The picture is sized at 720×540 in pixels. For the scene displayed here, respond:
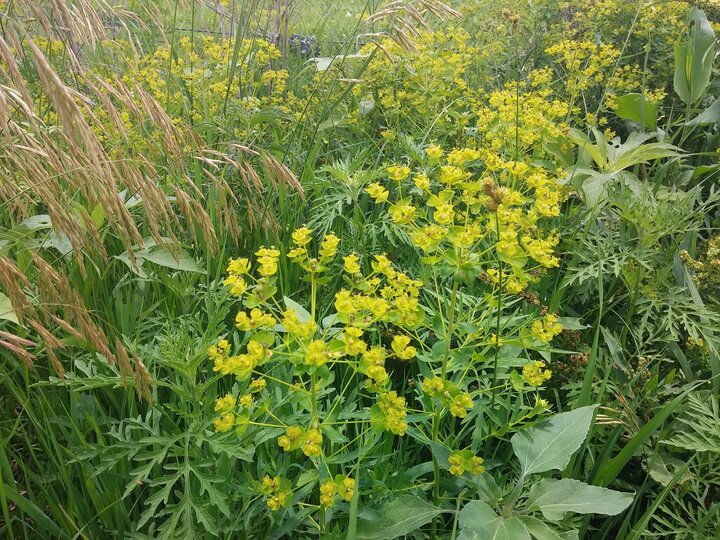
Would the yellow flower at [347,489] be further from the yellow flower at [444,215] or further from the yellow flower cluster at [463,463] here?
the yellow flower at [444,215]

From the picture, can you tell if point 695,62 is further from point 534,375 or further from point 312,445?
point 312,445

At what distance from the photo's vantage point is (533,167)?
2.14 m

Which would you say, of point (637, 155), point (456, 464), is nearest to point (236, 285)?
point (456, 464)

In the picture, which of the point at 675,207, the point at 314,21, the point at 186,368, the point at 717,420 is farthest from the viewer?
the point at 314,21

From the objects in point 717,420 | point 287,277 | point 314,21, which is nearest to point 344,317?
point 287,277

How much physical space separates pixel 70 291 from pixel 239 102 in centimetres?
133

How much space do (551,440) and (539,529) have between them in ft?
0.62

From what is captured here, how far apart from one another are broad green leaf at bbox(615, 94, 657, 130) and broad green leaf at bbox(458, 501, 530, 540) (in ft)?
5.85

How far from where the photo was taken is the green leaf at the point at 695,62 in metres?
2.44

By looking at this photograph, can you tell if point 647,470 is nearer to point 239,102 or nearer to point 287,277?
point 287,277

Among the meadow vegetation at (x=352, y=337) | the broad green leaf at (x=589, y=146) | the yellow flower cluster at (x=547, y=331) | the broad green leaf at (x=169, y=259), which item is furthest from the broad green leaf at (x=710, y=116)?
the broad green leaf at (x=169, y=259)

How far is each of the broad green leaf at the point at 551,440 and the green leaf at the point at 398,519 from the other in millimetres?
223

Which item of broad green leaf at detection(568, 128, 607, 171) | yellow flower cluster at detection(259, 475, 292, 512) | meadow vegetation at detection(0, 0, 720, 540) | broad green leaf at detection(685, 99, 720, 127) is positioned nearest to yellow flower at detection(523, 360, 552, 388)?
meadow vegetation at detection(0, 0, 720, 540)

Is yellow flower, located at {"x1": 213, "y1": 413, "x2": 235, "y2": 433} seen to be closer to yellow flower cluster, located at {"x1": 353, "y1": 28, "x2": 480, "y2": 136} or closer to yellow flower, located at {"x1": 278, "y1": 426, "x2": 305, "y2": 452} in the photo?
yellow flower, located at {"x1": 278, "y1": 426, "x2": 305, "y2": 452}
